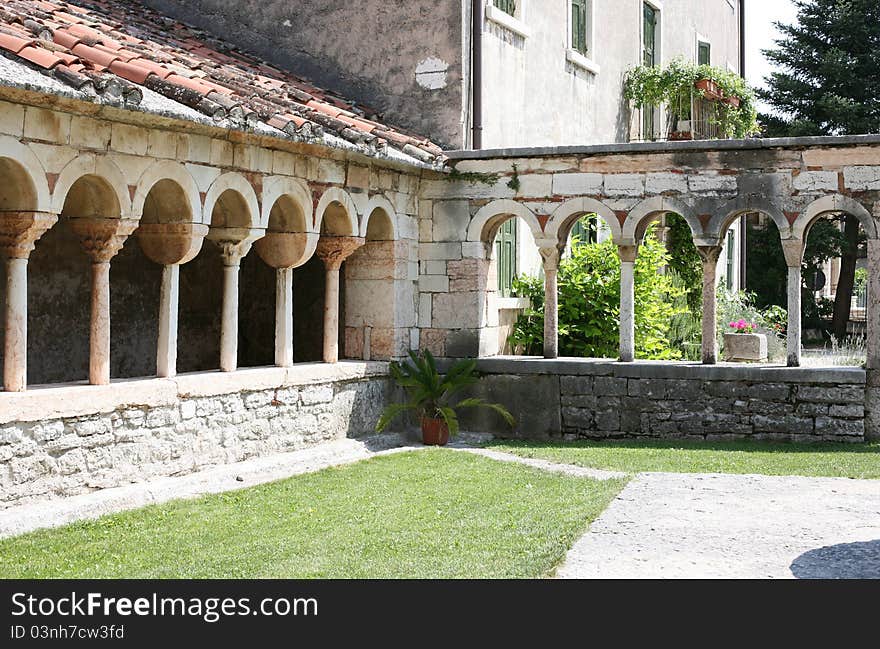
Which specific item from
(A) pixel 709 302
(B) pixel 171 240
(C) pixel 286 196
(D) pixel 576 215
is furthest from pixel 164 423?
(A) pixel 709 302

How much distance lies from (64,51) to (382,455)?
4053 millimetres

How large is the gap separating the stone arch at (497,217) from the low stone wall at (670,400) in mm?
1195

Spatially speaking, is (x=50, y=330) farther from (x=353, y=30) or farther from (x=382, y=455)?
(x=353, y=30)

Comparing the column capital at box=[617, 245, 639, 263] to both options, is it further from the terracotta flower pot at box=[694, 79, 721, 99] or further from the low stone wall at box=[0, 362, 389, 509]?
the terracotta flower pot at box=[694, 79, 721, 99]

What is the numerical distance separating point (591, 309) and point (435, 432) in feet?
8.27

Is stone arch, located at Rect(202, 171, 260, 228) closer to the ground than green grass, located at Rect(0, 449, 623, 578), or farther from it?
farther from it

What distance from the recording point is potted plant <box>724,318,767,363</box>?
47.1ft

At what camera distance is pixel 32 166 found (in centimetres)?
712

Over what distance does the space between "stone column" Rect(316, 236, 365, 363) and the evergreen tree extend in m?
16.3

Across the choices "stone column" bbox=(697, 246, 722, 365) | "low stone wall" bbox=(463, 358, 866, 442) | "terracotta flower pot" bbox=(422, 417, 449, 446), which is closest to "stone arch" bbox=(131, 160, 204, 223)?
"terracotta flower pot" bbox=(422, 417, 449, 446)

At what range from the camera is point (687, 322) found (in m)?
14.8

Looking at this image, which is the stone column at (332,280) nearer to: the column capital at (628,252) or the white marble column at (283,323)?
the white marble column at (283,323)

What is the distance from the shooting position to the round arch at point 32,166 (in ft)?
22.7

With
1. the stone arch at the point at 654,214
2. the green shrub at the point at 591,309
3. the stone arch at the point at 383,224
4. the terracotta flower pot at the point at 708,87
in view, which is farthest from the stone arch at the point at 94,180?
the terracotta flower pot at the point at 708,87
